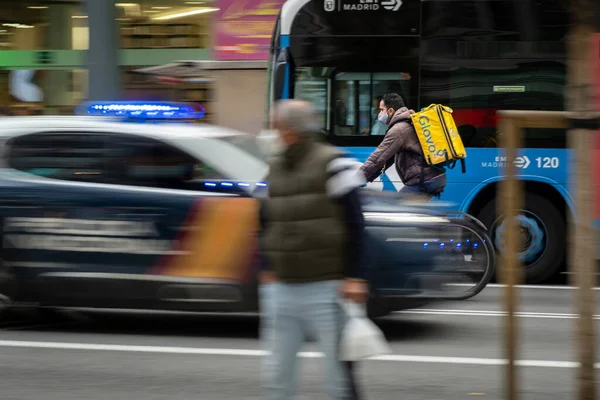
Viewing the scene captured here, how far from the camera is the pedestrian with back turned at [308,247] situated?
4.75m

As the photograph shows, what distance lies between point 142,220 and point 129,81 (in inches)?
456

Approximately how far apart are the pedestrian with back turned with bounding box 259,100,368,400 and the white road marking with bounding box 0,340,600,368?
7.59ft

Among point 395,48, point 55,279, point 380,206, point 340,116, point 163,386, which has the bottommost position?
point 163,386

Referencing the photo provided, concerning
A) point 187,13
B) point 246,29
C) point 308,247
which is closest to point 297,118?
point 308,247

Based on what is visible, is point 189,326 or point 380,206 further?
point 189,326

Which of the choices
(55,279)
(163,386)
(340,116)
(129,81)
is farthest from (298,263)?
(129,81)

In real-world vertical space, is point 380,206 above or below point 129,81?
below

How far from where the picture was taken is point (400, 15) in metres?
11.9

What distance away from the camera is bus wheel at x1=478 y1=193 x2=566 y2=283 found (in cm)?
1162

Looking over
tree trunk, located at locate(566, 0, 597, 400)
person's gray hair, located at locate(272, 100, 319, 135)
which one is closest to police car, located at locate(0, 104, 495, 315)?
tree trunk, located at locate(566, 0, 597, 400)

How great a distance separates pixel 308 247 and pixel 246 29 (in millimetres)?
13071

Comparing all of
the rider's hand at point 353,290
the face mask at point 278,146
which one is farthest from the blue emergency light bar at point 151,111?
the rider's hand at point 353,290

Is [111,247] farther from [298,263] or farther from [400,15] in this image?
[400,15]

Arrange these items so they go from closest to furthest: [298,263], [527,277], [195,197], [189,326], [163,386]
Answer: [298,263] < [163,386] < [195,197] < [189,326] < [527,277]
